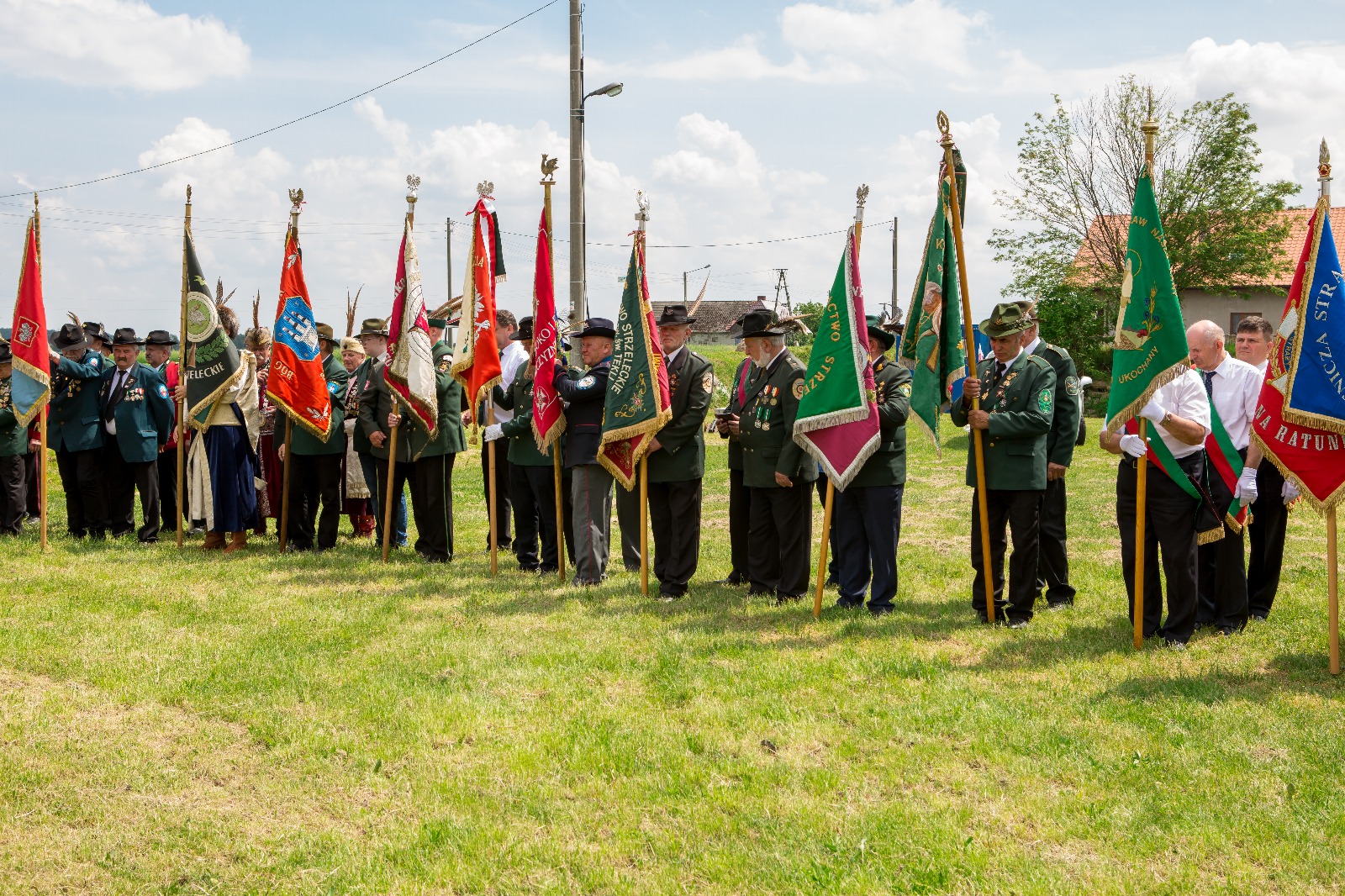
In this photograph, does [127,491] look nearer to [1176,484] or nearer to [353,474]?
[353,474]

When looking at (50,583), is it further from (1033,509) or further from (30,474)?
(1033,509)

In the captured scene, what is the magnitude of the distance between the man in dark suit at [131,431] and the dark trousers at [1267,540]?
9.63 metres

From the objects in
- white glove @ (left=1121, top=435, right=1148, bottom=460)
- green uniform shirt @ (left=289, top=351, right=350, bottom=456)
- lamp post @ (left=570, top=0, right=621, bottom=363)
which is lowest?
white glove @ (left=1121, top=435, right=1148, bottom=460)

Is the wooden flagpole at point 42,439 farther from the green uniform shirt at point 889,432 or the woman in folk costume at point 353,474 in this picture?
the green uniform shirt at point 889,432

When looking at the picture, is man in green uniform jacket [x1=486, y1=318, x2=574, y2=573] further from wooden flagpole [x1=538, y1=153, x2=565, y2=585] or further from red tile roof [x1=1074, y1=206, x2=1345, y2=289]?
red tile roof [x1=1074, y1=206, x2=1345, y2=289]

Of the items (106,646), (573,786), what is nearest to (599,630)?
(573,786)

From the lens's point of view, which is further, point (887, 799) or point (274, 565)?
point (274, 565)

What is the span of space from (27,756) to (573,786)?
2473 millimetres

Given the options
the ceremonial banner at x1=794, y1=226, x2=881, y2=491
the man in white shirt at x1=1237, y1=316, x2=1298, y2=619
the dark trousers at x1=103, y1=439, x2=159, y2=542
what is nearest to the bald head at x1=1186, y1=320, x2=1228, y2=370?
the man in white shirt at x1=1237, y1=316, x2=1298, y2=619

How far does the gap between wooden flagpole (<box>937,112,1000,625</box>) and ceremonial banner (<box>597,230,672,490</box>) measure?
2.18 m

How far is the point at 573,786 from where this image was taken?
4832mm

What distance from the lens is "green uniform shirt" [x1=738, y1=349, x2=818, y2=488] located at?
8.00 m

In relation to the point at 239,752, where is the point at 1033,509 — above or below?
above

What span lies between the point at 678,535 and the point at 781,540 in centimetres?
79
